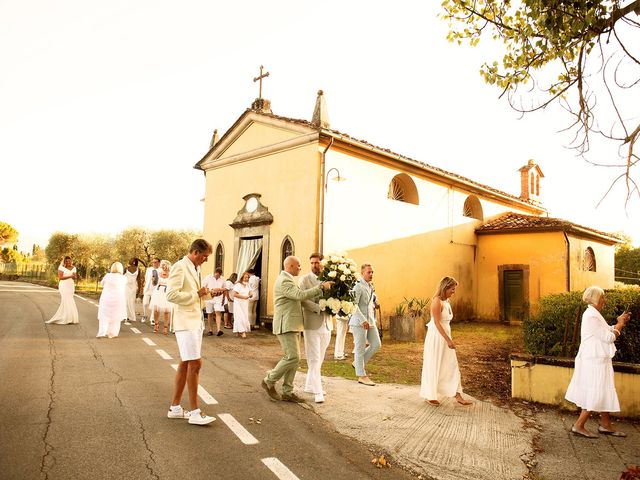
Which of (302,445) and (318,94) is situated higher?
(318,94)

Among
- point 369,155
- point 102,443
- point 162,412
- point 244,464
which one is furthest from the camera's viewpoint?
point 369,155

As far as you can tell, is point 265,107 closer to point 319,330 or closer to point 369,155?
point 369,155

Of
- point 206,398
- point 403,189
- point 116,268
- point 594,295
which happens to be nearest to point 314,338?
point 206,398

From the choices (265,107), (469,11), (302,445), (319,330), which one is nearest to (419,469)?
(302,445)

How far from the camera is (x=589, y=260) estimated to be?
21.1 meters

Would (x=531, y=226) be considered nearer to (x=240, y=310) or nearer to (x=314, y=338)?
(x=240, y=310)

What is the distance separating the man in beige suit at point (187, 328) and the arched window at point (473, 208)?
58.5ft

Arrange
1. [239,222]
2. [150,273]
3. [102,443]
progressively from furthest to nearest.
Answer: [239,222]
[150,273]
[102,443]

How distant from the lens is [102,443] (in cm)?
435

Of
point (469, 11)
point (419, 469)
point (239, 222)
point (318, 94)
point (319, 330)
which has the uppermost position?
point (318, 94)

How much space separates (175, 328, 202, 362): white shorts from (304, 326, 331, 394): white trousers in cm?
184

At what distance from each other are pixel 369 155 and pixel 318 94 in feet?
8.87

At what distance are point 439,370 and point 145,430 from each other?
3949 millimetres

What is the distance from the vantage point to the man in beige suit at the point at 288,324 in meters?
6.20
